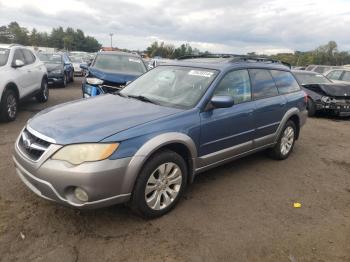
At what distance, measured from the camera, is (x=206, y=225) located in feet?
12.3

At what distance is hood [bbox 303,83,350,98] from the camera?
10.7 metres

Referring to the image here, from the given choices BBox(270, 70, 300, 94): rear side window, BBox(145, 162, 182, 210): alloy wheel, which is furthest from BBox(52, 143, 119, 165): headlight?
BBox(270, 70, 300, 94): rear side window

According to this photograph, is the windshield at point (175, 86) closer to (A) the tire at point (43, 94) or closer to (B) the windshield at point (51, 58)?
(A) the tire at point (43, 94)

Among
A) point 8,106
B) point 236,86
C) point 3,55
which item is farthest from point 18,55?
point 236,86

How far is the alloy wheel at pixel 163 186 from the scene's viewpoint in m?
3.69

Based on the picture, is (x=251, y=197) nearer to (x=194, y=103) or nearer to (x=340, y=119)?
(x=194, y=103)

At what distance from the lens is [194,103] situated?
4.23 m

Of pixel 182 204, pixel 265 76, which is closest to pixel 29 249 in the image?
pixel 182 204

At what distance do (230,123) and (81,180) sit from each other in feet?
7.01

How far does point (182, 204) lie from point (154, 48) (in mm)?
61194

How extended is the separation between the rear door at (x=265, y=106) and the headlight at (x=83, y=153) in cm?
256

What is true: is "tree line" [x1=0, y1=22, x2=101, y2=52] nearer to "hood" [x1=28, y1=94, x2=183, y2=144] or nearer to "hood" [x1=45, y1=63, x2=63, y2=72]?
"hood" [x1=45, y1=63, x2=63, y2=72]

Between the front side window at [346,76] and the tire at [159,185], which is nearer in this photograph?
the tire at [159,185]

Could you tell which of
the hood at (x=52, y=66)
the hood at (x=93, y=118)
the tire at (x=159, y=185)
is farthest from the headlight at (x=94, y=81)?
the hood at (x=52, y=66)
